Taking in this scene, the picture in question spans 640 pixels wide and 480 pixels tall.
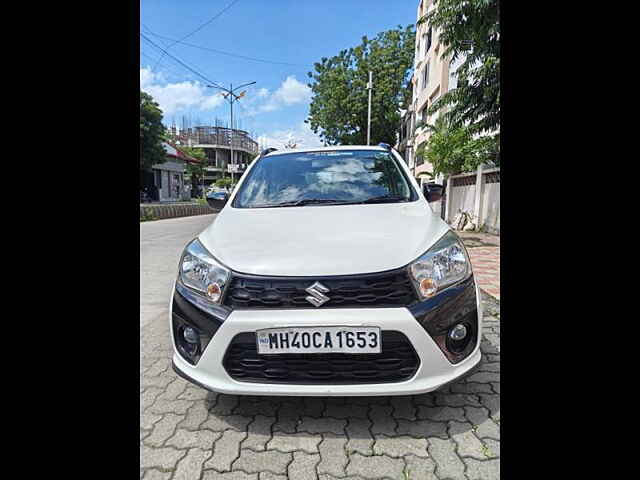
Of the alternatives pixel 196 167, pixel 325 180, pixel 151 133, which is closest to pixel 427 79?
pixel 151 133


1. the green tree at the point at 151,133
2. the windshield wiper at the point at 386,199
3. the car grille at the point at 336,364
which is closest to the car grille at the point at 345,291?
the car grille at the point at 336,364

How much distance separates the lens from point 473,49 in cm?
670

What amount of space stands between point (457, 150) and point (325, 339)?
1049cm

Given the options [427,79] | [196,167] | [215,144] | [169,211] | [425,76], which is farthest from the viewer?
[215,144]

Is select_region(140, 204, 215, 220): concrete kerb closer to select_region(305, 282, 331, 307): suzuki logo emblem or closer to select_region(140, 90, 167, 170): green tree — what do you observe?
select_region(140, 90, 167, 170): green tree

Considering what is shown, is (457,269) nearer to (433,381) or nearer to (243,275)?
(433,381)

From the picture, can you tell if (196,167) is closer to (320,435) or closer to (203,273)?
(203,273)

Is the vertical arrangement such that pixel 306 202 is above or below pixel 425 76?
below

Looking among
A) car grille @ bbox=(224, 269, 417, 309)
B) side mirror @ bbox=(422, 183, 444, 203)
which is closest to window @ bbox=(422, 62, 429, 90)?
side mirror @ bbox=(422, 183, 444, 203)

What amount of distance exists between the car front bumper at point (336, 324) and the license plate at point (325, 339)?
27 millimetres

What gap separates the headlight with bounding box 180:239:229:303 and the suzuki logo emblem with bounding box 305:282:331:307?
410mm

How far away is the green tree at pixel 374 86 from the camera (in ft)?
96.1

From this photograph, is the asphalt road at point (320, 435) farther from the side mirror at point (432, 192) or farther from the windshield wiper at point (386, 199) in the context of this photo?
the side mirror at point (432, 192)
